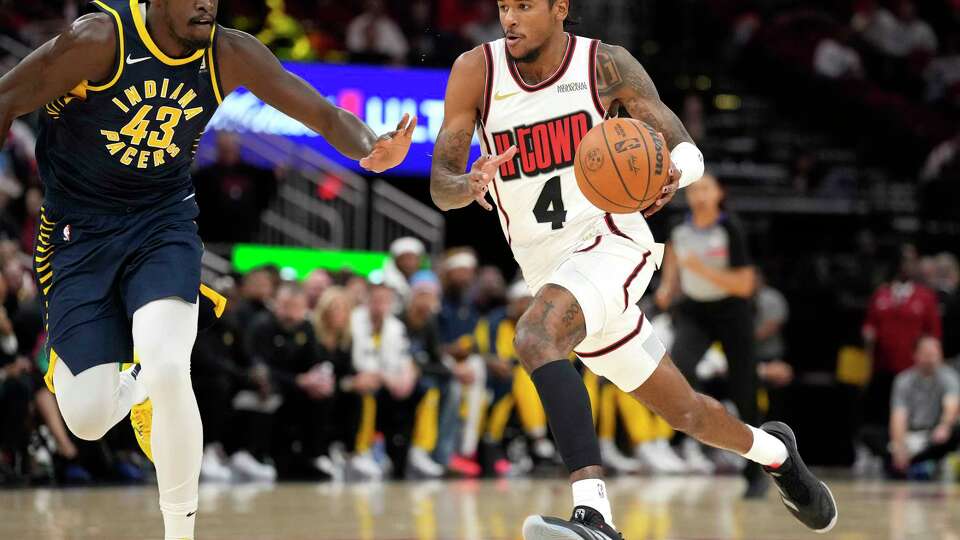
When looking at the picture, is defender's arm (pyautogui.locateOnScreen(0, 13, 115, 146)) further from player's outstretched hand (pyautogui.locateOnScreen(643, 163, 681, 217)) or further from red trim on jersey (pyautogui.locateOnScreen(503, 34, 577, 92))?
player's outstretched hand (pyautogui.locateOnScreen(643, 163, 681, 217))

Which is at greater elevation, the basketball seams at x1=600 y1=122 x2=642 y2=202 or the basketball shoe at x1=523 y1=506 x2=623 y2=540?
the basketball seams at x1=600 y1=122 x2=642 y2=202

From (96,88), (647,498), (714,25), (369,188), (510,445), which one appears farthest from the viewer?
(714,25)

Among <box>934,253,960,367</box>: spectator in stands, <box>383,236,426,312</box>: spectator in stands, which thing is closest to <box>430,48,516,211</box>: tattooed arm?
<box>383,236,426,312</box>: spectator in stands

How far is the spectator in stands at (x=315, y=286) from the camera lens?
12.4 metres

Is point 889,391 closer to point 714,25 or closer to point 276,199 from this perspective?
point 276,199

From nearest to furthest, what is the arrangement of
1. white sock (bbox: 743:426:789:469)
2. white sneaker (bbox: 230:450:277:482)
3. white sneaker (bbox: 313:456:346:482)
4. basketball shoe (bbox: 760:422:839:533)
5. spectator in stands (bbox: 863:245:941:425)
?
1. white sock (bbox: 743:426:789:469)
2. basketball shoe (bbox: 760:422:839:533)
3. white sneaker (bbox: 230:450:277:482)
4. white sneaker (bbox: 313:456:346:482)
5. spectator in stands (bbox: 863:245:941:425)

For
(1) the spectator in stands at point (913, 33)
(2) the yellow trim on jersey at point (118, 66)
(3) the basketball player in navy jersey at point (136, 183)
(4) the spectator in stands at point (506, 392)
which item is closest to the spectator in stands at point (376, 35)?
(4) the spectator in stands at point (506, 392)

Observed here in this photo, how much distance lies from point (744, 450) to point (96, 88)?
2984 millimetres

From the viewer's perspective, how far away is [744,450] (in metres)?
5.84

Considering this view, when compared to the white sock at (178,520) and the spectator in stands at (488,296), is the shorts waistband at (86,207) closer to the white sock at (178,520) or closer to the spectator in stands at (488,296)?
the white sock at (178,520)

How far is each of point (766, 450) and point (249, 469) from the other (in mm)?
6228

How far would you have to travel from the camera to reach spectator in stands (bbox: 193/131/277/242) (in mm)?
13445

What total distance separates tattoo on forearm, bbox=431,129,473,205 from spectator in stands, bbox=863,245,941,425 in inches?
376

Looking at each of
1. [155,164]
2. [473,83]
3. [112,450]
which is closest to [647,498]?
[112,450]
